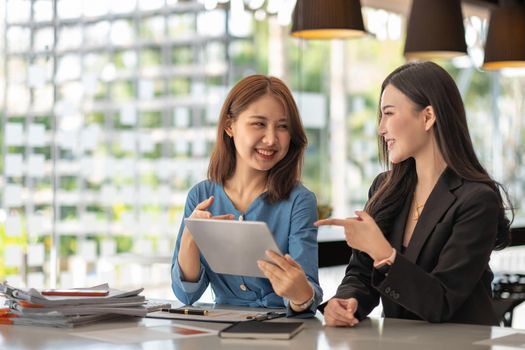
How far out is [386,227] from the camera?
2980 millimetres

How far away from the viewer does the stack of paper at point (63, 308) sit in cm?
263

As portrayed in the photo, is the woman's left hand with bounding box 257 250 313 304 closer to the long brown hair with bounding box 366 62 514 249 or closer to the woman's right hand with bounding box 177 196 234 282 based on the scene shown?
the woman's right hand with bounding box 177 196 234 282

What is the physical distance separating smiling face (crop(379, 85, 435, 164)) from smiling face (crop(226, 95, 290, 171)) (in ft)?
1.17

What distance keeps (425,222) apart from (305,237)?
1.26ft

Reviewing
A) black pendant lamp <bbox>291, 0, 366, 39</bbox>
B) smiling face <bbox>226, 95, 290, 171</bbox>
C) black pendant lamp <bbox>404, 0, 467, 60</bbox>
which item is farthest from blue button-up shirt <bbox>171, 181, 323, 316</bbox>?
black pendant lamp <bbox>404, 0, 467, 60</bbox>

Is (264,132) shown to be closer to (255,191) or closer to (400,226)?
(255,191)

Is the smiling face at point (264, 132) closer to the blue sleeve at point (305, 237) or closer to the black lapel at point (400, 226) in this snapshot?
the blue sleeve at point (305, 237)

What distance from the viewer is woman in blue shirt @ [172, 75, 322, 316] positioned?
300cm

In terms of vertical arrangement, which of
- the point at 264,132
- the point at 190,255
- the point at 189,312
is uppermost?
the point at 264,132

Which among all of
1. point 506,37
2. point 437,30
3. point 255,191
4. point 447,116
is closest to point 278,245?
point 255,191

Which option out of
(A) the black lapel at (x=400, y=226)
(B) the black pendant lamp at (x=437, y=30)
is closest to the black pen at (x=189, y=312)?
(A) the black lapel at (x=400, y=226)

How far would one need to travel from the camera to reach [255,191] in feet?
10.5

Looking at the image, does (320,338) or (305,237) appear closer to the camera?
(320,338)

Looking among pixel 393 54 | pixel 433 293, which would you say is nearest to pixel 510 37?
pixel 433 293
